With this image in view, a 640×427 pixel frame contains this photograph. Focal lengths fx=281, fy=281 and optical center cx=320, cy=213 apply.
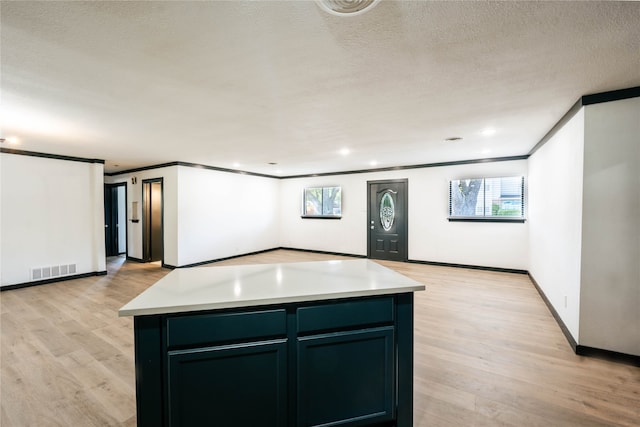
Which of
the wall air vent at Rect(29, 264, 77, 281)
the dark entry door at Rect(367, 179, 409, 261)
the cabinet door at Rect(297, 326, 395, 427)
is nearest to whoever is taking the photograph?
the cabinet door at Rect(297, 326, 395, 427)

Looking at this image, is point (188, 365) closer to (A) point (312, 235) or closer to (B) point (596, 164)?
(B) point (596, 164)

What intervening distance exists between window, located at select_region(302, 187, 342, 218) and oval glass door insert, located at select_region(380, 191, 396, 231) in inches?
48.7

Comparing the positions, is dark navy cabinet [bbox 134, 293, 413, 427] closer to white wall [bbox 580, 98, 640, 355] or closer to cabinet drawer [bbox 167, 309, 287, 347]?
cabinet drawer [bbox 167, 309, 287, 347]

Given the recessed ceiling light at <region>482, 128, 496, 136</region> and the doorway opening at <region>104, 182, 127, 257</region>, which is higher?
the recessed ceiling light at <region>482, 128, 496, 136</region>

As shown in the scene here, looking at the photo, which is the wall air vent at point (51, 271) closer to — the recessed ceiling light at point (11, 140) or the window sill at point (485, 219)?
the recessed ceiling light at point (11, 140)

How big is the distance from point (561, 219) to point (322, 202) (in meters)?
5.75

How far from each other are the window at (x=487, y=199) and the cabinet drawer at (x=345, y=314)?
5.13 metres

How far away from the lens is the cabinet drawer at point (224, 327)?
4.61 ft

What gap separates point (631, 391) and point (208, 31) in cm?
378

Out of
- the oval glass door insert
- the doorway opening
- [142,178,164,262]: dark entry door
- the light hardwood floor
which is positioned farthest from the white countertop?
the doorway opening

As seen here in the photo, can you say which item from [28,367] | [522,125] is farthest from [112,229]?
[522,125]

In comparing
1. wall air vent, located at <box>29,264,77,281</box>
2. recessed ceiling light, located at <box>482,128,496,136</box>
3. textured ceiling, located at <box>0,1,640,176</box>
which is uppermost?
recessed ceiling light, located at <box>482,128,496,136</box>

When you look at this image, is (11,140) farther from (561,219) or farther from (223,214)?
(561,219)

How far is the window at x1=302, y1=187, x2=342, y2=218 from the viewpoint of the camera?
7.93 meters
